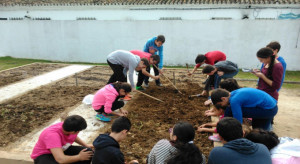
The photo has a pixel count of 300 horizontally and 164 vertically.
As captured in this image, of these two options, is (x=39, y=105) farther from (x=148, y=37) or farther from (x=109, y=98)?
(x=148, y=37)

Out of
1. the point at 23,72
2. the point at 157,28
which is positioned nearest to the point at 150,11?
the point at 157,28

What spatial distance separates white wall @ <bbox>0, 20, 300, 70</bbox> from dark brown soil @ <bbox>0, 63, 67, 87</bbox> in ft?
10.9

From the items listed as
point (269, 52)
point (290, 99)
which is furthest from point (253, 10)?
point (269, 52)

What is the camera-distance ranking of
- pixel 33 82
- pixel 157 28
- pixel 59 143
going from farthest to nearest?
pixel 157 28
pixel 33 82
pixel 59 143

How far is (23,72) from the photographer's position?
24.7ft

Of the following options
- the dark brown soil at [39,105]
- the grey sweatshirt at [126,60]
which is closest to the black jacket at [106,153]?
the dark brown soil at [39,105]

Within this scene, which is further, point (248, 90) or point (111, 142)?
point (248, 90)

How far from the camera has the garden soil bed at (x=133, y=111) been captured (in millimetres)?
3301

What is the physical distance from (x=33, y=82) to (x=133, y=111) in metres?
3.72

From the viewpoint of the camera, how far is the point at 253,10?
418 inches

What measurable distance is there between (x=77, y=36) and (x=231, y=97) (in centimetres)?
1044

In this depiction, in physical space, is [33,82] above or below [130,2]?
below

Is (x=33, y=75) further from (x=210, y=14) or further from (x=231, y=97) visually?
(x=210, y=14)

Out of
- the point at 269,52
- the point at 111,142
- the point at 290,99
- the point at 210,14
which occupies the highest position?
the point at 210,14
